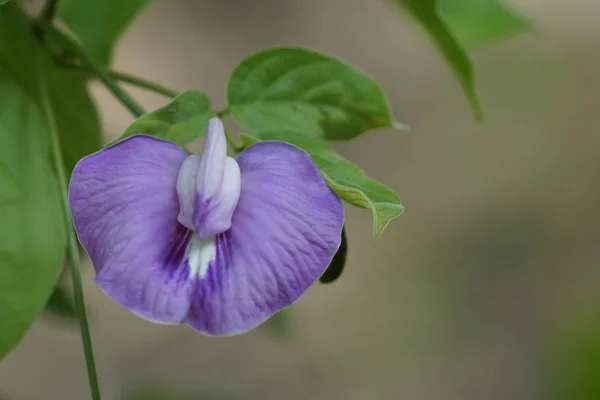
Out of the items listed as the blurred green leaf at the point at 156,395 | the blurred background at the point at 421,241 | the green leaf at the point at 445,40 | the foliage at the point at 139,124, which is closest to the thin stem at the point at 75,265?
the foliage at the point at 139,124

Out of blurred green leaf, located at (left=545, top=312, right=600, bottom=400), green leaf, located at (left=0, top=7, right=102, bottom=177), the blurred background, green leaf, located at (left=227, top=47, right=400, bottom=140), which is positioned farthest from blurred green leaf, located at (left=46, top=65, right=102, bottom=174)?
blurred green leaf, located at (left=545, top=312, right=600, bottom=400)

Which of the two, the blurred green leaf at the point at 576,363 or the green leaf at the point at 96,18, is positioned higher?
the green leaf at the point at 96,18

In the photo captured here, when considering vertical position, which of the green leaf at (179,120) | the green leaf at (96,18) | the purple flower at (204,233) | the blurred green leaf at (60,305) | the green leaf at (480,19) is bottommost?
the blurred green leaf at (60,305)

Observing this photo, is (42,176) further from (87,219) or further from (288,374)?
(288,374)

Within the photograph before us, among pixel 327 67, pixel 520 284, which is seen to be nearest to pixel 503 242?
pixel 520 284

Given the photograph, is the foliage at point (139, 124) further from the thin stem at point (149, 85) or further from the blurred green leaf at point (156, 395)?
the blurred green leaf at point (156, 395)

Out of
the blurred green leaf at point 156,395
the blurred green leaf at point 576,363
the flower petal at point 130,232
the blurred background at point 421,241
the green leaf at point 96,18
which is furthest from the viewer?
the blurred background at point 421,241
